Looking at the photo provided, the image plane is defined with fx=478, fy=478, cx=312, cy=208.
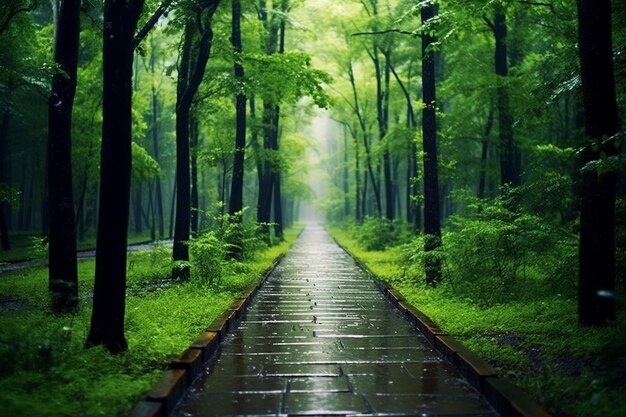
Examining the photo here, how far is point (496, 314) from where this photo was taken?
788cm

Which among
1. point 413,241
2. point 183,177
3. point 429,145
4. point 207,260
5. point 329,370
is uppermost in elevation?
point 429,145

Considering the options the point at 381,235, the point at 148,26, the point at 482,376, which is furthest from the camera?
the point at 381,235

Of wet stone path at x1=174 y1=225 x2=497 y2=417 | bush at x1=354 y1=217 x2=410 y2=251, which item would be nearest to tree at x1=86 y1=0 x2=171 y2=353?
wet stone path at x1=174 y1=225 x2=497 y2=417

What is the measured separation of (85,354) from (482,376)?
4.28 m

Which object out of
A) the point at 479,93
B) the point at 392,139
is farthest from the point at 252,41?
the point at 479,93

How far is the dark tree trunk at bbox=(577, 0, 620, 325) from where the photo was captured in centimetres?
618

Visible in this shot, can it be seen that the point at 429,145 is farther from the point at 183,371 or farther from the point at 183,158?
the point at 183,371


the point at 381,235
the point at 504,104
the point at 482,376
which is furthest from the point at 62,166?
the point at 381,235

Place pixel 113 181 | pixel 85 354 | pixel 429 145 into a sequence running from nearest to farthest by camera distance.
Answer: pixel 85 354 < pixel 113 181 < pixel 429 145

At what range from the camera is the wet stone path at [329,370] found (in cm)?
443

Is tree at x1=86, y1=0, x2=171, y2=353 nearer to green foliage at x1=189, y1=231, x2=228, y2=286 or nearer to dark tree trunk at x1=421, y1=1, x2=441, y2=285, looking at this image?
green foliage at x1=189, y1=231, x2=228, y2=286

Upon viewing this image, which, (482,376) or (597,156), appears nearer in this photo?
(482,376)

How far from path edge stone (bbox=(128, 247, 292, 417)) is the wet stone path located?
0.11m

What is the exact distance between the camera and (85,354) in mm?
5355
